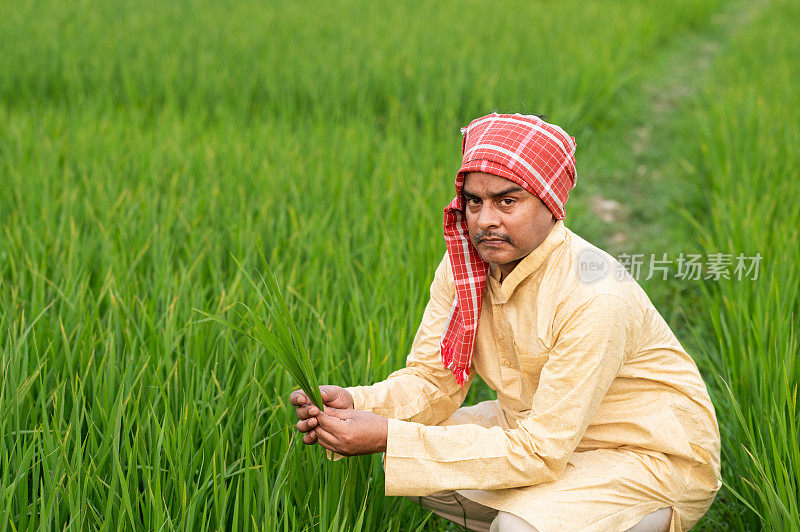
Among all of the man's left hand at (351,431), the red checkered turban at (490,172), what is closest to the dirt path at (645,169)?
the red checkered turban at (490,172)

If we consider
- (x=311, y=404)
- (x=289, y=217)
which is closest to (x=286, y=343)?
(x=311, y=404)

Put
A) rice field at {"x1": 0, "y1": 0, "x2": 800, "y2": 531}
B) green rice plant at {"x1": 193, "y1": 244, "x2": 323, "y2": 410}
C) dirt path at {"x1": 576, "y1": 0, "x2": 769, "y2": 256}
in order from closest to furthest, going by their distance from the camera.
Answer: green rice plant at {"x1": 193, "y1": 244, "x2": 323, "y2": 410} < rice field at {"x1": 0, "y1": 0, "x2": 800, "y2": 531} < dirt path at {"x1": 576, "y1": 0, "x2": 769, "y2": 256}

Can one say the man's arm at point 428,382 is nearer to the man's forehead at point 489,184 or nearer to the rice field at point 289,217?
the rice field at point 289,217

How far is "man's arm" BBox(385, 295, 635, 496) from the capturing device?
1.24m

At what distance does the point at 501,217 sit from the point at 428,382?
0.44 metres

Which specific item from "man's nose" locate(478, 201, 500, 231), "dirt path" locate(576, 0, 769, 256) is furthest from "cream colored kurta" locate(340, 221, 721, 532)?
"dirt path" locate(576, 0, 769, 256)

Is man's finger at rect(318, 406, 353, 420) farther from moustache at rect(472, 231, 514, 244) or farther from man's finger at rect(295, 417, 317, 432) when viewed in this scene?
moustache at rect(472, 231, 514, 244)

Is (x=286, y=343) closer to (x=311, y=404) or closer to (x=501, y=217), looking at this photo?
(x=311, y=404)

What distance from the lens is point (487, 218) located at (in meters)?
1.26

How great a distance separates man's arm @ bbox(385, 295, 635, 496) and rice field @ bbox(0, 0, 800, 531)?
0.15 m

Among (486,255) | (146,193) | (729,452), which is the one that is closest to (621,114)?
(146,193)

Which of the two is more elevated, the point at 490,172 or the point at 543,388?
the point at 490,172

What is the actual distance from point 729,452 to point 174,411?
4.13 ft

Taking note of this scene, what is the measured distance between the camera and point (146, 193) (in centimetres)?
286
